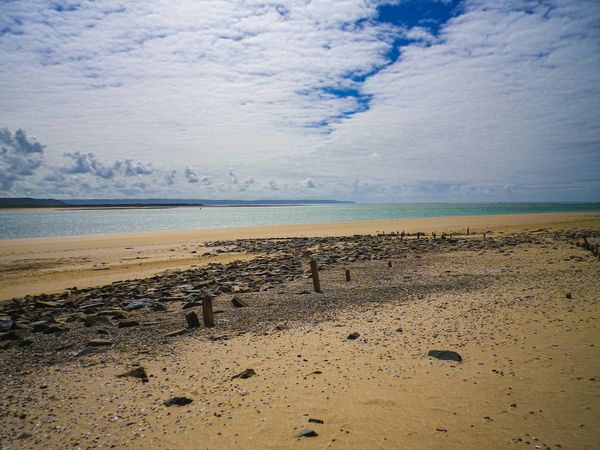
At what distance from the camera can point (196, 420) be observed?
580 centimetres

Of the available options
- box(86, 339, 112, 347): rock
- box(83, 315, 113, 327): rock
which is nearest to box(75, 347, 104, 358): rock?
box(86, 339, 112, 347): rock

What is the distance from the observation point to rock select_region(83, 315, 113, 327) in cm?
1133

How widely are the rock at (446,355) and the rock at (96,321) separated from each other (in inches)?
369


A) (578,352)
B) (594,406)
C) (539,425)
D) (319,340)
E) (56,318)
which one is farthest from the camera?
(56,318)

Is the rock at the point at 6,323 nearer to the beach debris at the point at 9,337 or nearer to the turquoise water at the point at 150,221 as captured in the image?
the beach debris at the point at 9,337

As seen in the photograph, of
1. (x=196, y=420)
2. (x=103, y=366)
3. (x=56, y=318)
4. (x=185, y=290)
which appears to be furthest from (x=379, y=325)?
(x=56, y=318)

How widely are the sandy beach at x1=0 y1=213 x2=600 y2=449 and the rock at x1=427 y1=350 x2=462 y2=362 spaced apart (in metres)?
0.15

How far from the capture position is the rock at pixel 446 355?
7511 millimetres

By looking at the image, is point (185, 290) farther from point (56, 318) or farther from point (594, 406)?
point (594, 406)

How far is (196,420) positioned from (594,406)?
6236 mm

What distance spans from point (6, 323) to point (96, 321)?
3.01 metres

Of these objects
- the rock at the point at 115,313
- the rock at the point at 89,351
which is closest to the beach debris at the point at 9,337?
the rock at the point at 115,313

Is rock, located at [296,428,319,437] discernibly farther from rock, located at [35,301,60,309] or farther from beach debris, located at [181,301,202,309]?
rock, located at [35,301,60,309]

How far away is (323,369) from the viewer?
739 cm
